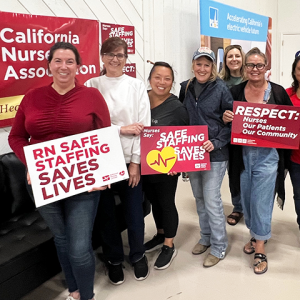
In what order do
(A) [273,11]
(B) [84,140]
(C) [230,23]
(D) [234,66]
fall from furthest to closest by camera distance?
(A) [273,11] → (C) [230,23] → (D) [234,66] → (B) [84,140]

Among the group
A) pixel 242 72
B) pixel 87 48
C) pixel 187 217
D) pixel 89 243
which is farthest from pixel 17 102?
pixel 242 72

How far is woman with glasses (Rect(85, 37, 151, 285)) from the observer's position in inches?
76.8

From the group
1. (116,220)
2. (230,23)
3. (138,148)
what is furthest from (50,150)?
(230,23)

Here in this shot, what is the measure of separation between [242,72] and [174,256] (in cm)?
197

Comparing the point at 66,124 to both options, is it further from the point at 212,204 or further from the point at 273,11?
the point at 273,11

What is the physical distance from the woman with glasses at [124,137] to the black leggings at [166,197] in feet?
0.58

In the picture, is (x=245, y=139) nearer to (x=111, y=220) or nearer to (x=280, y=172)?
(x=280, y=172)

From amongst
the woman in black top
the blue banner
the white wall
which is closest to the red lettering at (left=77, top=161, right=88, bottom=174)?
the woman in black top

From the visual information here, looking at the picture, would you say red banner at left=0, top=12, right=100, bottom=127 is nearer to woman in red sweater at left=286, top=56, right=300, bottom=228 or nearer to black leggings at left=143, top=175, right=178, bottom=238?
black leggings at left=143, top=175, right=178, bottom=238

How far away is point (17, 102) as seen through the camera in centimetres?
252

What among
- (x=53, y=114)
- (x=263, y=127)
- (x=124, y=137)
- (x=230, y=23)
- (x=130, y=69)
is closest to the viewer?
(x=53, y=114)

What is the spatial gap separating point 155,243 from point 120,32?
222cm

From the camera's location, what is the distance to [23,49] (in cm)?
248

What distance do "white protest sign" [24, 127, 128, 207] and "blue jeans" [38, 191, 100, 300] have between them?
7 cm
